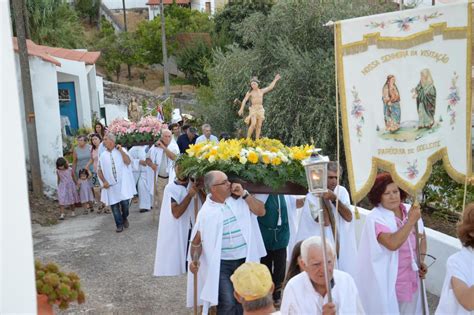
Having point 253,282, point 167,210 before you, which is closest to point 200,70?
point 167,210

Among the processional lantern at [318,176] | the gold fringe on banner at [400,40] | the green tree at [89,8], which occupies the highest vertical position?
the green tree at [89,8]

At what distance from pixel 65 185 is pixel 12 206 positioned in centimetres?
1278

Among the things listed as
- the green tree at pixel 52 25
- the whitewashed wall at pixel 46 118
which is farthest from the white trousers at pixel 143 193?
the green tree at pixel 52 25

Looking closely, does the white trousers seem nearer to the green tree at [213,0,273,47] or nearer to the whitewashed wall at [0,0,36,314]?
the whitewashed wall at [0,0,36,314]

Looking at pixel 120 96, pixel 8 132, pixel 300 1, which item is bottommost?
pixel 120 96

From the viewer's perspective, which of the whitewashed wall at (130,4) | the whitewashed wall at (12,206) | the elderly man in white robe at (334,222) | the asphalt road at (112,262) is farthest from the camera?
the whitewashed wall at (130,4)

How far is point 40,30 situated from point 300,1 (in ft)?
66.6

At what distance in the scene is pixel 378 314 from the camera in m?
6.05

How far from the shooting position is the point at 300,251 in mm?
5328

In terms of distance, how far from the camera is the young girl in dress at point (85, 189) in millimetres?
15289

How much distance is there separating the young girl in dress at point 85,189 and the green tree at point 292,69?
506 centimetres

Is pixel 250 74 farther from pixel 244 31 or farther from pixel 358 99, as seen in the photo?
pixel 358 99

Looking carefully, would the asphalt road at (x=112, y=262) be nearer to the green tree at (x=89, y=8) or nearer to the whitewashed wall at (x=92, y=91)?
the whitewashed wall at (x=92, y=91)

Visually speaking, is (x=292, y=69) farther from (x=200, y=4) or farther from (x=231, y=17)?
(x=200, y=4)
